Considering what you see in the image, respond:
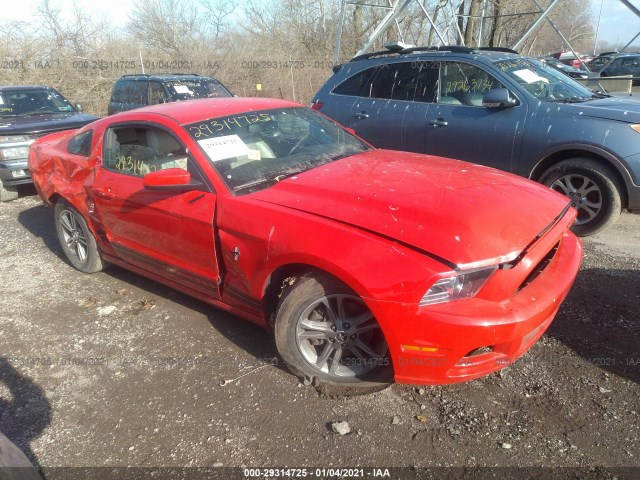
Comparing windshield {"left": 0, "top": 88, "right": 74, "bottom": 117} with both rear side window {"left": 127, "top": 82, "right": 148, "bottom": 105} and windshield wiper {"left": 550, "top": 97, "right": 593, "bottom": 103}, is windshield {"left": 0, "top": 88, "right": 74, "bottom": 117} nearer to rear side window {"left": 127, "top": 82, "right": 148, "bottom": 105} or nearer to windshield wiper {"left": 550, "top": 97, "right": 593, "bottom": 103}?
rear side window {"left": 127, "top": 82, "right": 148, "bottom": 105}

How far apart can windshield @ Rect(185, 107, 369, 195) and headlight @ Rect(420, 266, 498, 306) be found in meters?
1.30

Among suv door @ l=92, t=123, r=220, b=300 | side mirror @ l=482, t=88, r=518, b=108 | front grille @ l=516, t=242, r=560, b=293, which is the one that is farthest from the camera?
side mirror @ l=482, t=88, r=518, b=108

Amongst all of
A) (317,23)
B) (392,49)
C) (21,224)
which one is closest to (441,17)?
(317,23)

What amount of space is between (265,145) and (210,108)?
0.60m

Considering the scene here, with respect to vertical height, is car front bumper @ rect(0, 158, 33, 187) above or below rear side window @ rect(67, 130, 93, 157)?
below

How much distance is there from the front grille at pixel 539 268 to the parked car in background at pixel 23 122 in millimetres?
7300

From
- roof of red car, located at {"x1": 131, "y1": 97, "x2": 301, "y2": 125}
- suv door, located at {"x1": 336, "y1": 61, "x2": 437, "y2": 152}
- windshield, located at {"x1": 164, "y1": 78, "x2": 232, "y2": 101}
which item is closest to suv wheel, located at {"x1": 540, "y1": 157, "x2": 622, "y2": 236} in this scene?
suv door, located at {"x1": 336, "y1": 61, "x2": 437, "y2": 152}

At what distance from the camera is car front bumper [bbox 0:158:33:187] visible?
23.1 feet

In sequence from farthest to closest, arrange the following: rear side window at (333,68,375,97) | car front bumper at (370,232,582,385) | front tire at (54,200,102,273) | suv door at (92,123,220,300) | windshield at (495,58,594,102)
Result: rear side window at (333,68,375,97)
windshield at (495,58,594,102)
front tire at (54,200,102,273)
suv door at (92,123,220,300)
car front bumper at (370,232,582,385)

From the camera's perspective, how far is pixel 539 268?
105 inches

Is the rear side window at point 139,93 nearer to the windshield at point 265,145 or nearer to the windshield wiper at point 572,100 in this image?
the windshield at point 265,145

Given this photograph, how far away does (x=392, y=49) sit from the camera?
20.2ft

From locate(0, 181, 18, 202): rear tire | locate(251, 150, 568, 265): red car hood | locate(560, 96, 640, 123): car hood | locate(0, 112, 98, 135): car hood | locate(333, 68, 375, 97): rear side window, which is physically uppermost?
locate(333, 68, 375, 97): rear side window

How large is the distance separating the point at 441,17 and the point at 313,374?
21.1 metres
